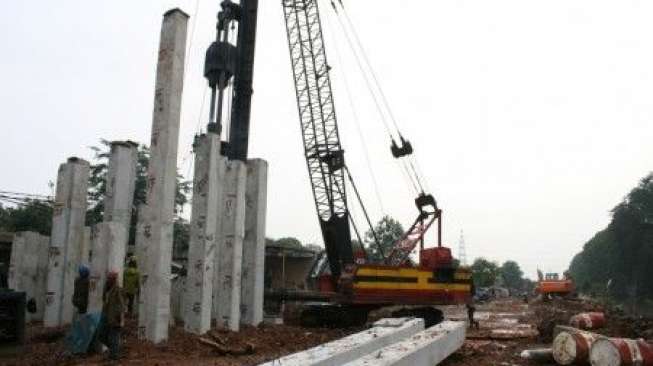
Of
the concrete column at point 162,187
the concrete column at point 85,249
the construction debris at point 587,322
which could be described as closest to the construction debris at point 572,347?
the construction debris at point 587,322

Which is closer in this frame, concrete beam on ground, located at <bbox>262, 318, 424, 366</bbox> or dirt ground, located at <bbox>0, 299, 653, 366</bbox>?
concrete beam on ground, located at <bbox>262, 318, 424, 366</bbox>

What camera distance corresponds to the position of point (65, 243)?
13570 millimetres

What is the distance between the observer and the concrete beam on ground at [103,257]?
1068cm

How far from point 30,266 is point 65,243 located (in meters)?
2.57

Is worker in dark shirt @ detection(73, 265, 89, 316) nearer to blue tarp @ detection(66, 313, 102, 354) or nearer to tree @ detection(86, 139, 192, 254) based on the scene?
blue tarp @ detection(66, 313, 102, 354)

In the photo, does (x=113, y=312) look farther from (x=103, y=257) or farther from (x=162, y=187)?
(x=162, y=187)

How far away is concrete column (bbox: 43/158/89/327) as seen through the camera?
1347 cm

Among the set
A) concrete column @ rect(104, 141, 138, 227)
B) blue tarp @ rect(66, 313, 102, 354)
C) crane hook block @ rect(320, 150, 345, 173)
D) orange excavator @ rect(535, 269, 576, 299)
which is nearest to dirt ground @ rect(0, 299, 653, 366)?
blue tarp @ rect(66, 313, 102, 354)

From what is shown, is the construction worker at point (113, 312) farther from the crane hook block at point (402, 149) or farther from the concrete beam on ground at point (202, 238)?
the crane hook block at point (402, 149)

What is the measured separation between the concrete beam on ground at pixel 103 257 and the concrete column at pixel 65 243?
117 inches

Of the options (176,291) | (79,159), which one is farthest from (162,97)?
(176,291)

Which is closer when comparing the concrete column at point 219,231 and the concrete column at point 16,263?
the concrete column at point 219,231

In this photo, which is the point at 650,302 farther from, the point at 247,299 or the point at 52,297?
the point at 52,297

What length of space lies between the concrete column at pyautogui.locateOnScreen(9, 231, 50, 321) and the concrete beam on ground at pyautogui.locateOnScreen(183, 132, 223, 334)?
4.78m
